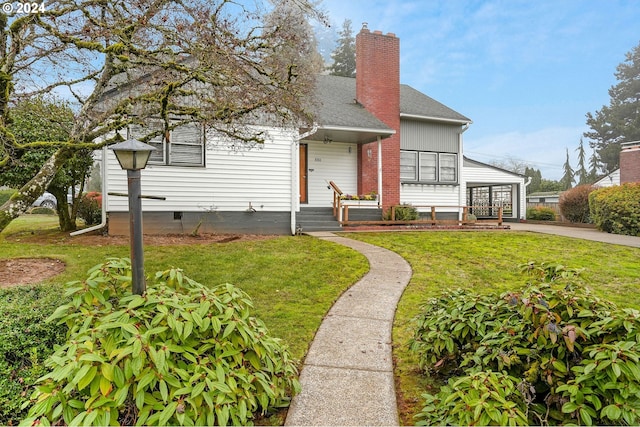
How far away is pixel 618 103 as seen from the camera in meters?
40.2

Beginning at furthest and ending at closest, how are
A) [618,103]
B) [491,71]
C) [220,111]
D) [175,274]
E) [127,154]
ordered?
[618,103] < [491,71] < [220,111] < [127,154] < [175,274]

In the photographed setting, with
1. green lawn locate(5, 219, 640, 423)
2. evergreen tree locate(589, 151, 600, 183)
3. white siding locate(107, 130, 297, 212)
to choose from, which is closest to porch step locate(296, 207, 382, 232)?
white siding locate(107, 130, 297, 212)

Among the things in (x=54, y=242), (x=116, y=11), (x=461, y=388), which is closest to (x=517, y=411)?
(x=461, y=388)

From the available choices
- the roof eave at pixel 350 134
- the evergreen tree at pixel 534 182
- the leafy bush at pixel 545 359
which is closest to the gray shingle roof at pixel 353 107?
the roof eave at pixel 350 134

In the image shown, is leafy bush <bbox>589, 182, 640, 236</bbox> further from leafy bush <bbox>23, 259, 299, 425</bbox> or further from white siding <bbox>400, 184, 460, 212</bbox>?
leafy bush <bbox>23, 259, 299, 425</bbox>

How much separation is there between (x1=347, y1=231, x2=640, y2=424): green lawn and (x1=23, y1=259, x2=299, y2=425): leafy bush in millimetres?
1142

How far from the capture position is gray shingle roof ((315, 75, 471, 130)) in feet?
40.1

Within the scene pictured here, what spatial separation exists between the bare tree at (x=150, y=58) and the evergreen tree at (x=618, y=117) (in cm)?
4437

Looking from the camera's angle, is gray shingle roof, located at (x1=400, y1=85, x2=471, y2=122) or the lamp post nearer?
the lamp post

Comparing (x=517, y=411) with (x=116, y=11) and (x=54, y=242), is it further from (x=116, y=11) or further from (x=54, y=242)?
(x=54, y=242)

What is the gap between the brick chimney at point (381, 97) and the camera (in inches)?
537

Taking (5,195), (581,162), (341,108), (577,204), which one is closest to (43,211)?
(5,195)

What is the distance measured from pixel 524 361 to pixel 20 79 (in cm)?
667

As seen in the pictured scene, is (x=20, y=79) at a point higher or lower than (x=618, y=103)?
lower
